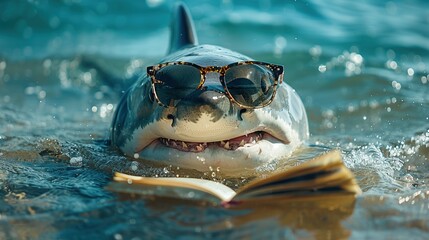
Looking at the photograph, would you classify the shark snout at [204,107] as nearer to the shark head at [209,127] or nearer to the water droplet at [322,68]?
the shark head at [209,127]

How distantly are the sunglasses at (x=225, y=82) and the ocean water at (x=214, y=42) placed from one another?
324 mm

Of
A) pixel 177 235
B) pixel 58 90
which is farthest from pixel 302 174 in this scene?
pixel 58 90

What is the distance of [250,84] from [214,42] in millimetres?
4893

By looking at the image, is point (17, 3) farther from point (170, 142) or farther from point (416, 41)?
point (170, 142)

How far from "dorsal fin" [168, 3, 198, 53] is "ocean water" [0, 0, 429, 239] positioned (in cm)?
67

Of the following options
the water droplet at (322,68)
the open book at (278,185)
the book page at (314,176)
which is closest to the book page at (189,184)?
the open book at (278,185)

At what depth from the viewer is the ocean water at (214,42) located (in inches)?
87.1

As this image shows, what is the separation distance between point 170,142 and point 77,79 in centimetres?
402

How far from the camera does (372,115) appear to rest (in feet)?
16.0

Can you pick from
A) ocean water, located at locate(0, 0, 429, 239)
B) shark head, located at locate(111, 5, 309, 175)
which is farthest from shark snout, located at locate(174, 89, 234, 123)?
ocean water, located at locate(0, 0, 429, 239)

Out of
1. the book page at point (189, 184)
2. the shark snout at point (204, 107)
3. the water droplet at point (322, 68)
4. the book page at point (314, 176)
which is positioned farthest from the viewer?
the water droplet at point (322, 68)

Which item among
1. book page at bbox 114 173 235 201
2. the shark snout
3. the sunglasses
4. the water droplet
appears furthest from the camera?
the water droplet

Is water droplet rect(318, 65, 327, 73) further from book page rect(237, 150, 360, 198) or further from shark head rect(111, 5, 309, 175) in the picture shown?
book page rect(237, 150, 360, 198)

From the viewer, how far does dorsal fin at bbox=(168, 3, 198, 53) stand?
3.84m
